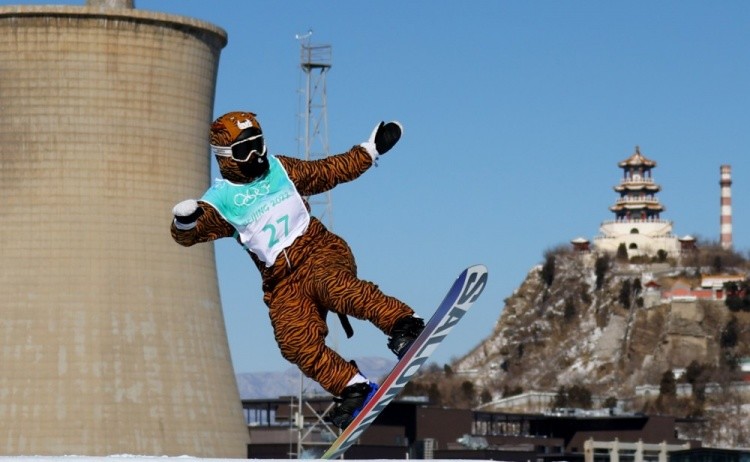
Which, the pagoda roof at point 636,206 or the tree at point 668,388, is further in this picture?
the pagoda roof at point 636,206

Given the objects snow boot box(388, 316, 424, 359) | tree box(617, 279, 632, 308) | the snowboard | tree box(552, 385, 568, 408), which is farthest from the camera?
tree box(617, 279, 632, 308)

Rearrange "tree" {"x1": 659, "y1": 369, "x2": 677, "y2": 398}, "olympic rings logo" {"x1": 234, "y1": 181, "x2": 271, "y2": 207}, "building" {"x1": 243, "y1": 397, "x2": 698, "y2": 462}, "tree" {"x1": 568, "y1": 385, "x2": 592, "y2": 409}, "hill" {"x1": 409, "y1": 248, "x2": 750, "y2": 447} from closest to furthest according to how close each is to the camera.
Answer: "olympic rings logo" {"x1": 234, "y1": 181, "x2": 271, "y2": 207} → "building" {"x1": 243, "y1": 397, "x2": 698, "y2": 462} → "tree" {"x1": 659, "y1": 369, "x2": 677, "y2": 398} → "hill" {"x1": 409, "y1": 248, "x2": 750, "y2": 447} → "tree" {"x1": 568, "y1": 385, "x2": 592, "y2": 409}

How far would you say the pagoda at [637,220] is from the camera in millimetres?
110875

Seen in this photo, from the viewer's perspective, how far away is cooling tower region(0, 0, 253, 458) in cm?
3081

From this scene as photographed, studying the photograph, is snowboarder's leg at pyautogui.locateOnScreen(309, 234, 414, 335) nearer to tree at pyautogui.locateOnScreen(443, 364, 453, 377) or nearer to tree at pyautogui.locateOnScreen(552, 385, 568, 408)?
tree at pyautogui.locateOnScreen(552, 385, 568, 408)

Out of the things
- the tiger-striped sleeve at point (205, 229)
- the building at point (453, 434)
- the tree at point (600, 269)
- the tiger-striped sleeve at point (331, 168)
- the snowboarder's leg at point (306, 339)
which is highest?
the tree at point (600, 269)

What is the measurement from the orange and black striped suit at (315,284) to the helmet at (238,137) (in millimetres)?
81

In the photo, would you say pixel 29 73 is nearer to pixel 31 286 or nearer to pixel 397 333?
pixel 31 286

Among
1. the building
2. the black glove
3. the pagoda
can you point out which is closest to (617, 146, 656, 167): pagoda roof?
the pagoda

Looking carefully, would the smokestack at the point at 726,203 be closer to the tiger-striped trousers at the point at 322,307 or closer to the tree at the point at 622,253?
the tree at the point at 622,253

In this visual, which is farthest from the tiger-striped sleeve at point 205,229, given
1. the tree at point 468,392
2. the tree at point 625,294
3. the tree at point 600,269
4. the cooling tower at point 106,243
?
the tree at point 600,269

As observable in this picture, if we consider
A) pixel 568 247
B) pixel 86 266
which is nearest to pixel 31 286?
pixel 86 266

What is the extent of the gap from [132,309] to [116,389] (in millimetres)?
2000

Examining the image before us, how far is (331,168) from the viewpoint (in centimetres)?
966
